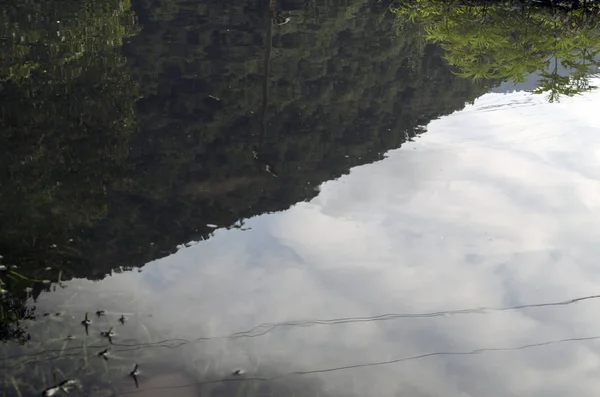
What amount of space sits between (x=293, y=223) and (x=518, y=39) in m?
13.3

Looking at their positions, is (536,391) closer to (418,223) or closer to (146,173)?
(418,223)

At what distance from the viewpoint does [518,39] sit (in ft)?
62.1

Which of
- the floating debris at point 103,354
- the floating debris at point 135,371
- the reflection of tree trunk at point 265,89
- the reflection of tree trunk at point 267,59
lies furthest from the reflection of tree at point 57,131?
the reflection of tree trunk at point 267,59

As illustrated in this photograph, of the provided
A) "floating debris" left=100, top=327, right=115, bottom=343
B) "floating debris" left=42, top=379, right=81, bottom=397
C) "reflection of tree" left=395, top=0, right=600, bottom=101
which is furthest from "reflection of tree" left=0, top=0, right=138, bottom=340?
"reflection of tree" left=395, top=0, right=600, bottom=101

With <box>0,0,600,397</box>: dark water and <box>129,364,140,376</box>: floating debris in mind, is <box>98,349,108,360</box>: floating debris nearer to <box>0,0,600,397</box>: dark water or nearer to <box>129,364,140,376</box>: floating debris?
<box>0,0,600,397</box>: dark water

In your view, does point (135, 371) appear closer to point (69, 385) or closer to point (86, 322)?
point (69, 385)

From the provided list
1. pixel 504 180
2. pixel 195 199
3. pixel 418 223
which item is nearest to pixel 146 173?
pixel 195 199

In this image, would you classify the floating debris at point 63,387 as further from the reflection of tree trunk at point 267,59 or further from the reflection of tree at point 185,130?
the reflection of tree trunk at point 267,59

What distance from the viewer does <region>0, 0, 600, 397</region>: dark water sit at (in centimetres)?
577

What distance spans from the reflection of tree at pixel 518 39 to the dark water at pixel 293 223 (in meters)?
0.15

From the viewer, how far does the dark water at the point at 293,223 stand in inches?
227

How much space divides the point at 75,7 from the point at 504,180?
1919 centimetres

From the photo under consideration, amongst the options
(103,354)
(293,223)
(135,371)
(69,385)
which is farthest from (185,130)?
(69,385)

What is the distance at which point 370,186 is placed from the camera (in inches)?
400
